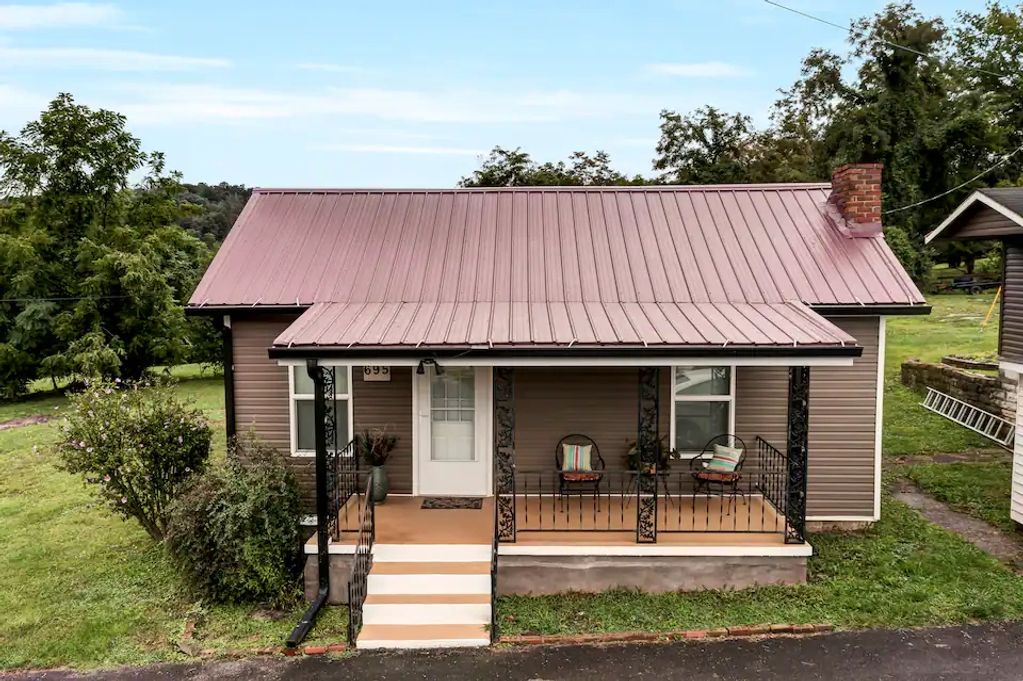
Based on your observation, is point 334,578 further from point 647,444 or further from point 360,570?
point 647,444

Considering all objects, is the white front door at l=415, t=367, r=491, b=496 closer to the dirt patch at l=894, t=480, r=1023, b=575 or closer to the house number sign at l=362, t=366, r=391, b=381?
the house number sign at l=362, t=366, r=391, b=381

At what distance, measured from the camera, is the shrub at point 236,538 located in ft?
24.5

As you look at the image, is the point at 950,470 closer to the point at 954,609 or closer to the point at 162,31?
the point at 954,609

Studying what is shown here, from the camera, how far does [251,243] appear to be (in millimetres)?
10227

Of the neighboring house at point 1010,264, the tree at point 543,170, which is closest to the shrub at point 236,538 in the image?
the neighboring house at point 1010,264

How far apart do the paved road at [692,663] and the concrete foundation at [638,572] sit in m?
0.98

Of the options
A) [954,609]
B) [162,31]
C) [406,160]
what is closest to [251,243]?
[954,609]

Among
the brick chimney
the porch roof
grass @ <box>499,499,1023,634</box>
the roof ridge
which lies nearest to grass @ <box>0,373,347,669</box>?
grass @ <box>499,499,1023,634</box>

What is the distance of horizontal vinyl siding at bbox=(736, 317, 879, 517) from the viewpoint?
30.5ft

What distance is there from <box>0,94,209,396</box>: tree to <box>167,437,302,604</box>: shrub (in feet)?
59.7

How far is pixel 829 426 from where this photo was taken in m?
9.34

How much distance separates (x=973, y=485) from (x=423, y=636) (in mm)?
10124

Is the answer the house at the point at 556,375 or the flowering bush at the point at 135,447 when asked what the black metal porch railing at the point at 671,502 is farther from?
the flowering bush at the point at 135,447

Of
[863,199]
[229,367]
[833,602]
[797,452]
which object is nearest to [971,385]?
[863,199]
